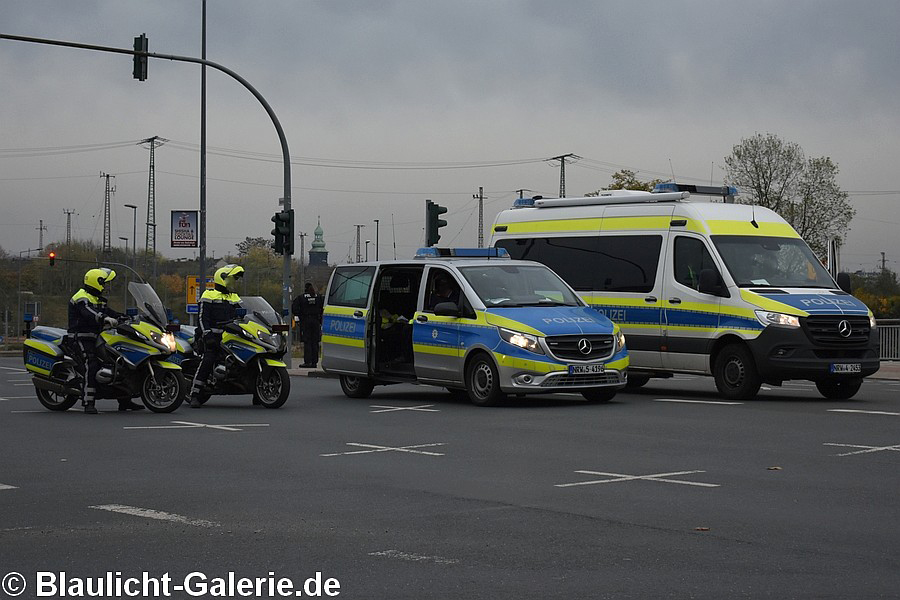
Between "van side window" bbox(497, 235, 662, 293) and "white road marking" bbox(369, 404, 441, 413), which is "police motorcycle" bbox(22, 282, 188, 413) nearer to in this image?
"white road marking" bbox(369, 404, 441, 413)

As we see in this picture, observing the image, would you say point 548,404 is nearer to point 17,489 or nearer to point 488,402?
point 488,402

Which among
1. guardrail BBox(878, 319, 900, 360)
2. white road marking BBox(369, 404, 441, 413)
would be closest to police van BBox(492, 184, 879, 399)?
white road marking BBox(369, 404, 441, 413)

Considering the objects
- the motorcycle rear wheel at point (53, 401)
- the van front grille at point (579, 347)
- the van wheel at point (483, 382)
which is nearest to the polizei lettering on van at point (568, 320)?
the van front grille at point (579, 347)

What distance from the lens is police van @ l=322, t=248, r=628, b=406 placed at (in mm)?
16594

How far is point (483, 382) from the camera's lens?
17.1 meters

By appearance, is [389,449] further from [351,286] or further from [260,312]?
[351,286]

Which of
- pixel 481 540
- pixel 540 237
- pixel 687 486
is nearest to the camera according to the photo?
pixel 481 540

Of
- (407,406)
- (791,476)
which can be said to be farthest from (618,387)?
(791,476)

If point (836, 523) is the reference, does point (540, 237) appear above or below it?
above

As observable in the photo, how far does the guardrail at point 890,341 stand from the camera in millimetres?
32719

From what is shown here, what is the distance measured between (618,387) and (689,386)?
500 centimetres

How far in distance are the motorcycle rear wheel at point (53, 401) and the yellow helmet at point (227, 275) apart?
2449 mm

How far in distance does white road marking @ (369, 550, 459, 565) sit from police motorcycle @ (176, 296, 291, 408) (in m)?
10.6

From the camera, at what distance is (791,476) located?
33.1ft
